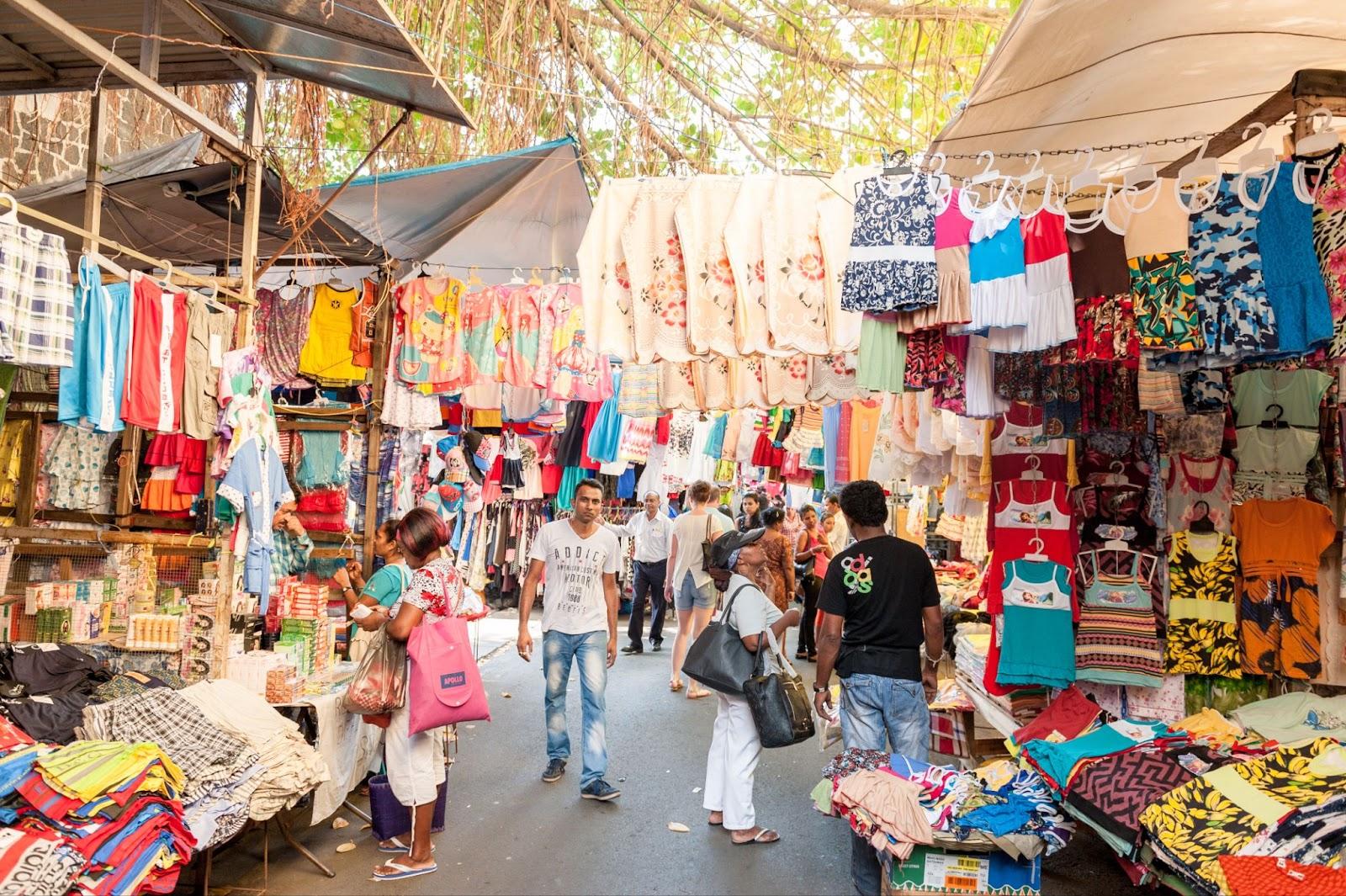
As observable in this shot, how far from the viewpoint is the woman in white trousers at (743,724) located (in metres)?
5.68

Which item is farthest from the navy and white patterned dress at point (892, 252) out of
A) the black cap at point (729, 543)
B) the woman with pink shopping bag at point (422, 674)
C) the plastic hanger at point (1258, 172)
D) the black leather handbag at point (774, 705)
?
the woman with pink shopping bag at point (422, 674)

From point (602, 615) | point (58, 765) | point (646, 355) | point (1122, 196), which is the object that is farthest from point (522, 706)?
point (1122, 196)

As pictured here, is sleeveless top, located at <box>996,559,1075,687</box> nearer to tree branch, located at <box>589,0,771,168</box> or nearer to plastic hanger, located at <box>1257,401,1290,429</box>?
plastic hanger, located at <box>1257,401,1290,429</box>

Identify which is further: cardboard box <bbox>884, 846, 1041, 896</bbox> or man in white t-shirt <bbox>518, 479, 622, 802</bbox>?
man in white t-shirt <bbox>518, 479, 622, 802</bbox>

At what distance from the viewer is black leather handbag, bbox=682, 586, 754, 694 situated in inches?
222

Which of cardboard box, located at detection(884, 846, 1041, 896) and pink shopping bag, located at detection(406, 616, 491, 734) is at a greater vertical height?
pink shopping bag, located at detection(406, 616, 491, 734)

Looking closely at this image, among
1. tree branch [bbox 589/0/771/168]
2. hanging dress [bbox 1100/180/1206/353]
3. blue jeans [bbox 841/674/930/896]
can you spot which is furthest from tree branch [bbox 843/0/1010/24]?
blue jeans [bbox 841/674/930/896]

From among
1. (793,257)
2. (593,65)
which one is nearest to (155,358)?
(793,257)

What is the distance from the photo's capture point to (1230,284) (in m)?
3.91

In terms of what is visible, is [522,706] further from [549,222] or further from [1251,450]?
[1251,450]

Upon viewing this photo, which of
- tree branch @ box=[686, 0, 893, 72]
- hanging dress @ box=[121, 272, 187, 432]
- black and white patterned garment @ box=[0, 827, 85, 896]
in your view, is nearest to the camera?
black and white patterned garment @ box=[0, 827, 85, 896]

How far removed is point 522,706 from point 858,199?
649 centimetres

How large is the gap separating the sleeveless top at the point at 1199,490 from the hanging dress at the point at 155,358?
19.8 feet

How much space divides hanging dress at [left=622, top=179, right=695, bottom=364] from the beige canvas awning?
170 centimetres
